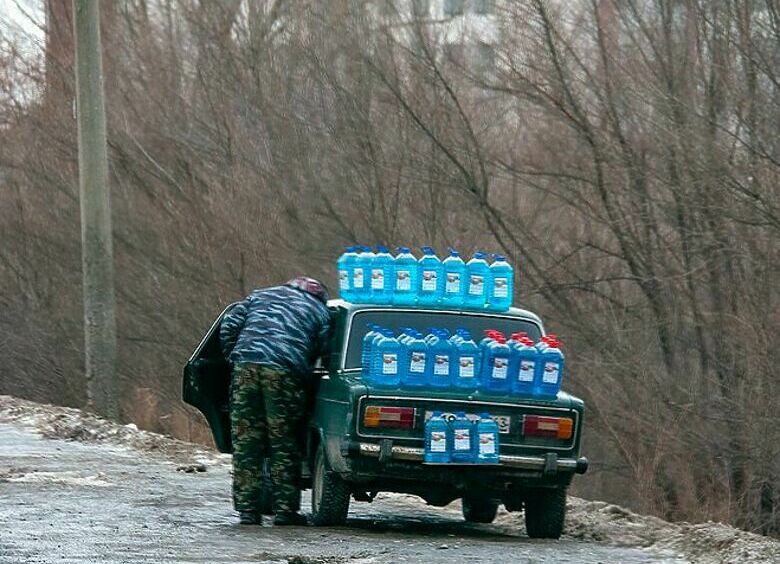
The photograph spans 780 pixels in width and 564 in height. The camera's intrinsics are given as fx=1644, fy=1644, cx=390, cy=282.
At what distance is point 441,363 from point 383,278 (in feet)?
4.09

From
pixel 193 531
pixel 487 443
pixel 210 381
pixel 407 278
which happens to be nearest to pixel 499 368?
pixel 487 443

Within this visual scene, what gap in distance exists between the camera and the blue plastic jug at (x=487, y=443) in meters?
10.8

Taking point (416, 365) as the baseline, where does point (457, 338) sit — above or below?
above

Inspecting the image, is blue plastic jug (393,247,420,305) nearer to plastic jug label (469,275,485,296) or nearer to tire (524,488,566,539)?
plastic jug label (469,275,485,296)

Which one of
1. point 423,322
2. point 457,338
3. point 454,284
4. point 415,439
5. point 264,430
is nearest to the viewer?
point 415,439

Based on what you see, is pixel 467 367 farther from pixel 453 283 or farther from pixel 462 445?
pixel 453 283

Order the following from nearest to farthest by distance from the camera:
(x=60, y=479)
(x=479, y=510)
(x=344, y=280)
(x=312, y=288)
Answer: (x=312, y=288)
(x=344, y=280)
(x=479, y=510)
(x=60, y=479)

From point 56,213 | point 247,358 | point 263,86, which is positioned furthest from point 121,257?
point 247,358

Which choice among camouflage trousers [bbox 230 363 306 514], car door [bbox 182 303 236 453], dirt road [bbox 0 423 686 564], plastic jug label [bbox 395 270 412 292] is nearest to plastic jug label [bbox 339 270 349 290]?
plastic jug label [bbox 395 270 412 292]

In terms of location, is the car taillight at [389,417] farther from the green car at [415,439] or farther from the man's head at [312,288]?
the man's head at [312,288]

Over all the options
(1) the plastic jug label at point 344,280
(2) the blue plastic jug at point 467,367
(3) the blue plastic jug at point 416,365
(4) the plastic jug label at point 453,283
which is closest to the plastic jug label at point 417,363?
(3) the blue plastic jug at point 416,365

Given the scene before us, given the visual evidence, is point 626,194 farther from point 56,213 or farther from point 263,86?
point 56,213

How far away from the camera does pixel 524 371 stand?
1110 centimetres

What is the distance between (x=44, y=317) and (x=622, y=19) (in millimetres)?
14045
